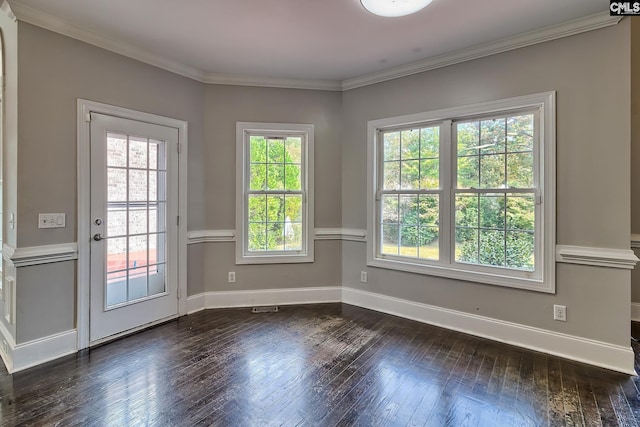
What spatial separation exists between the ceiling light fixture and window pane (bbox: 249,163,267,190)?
2.17 metres

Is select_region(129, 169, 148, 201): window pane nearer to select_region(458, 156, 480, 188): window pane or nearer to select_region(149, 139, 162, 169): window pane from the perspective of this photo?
select_region(149, 139, 162, 169): window pane

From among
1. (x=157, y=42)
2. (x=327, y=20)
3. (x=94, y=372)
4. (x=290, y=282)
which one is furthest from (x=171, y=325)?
(x=327, y=20)

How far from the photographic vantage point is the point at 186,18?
262 cm

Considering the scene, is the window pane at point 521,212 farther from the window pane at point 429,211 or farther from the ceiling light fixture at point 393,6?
the ceiling light fixture at point 393,6

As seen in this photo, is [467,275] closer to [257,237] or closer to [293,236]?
[293,236]

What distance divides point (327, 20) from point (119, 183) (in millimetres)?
2355

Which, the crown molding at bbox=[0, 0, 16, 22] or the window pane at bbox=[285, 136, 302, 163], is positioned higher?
the crown molding at bbox=[0, 0, 16, 22]

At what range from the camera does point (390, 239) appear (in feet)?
12.5

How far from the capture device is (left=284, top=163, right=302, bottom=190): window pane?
4.06m

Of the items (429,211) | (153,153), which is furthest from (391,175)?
(153,153)

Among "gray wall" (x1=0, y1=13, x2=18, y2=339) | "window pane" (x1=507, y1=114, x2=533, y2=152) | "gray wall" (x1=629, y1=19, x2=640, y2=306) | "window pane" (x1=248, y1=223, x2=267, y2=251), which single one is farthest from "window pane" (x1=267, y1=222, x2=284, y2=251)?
"gray wall" (x1=629, y1=19, x2=640, y2=306)

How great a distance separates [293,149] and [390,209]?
1.39 m

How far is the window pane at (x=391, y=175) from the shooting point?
147 inches

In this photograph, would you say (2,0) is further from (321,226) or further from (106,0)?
(321,226)
